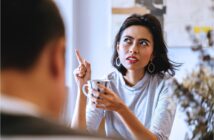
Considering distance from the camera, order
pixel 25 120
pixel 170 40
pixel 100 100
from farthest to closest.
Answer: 1. pixel 170 40
2. pixel 100 100
3. pixel 25 120

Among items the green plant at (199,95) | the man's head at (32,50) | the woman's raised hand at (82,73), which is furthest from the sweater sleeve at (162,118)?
the man's head at (32,50)

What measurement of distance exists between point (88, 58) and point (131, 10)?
393 mm

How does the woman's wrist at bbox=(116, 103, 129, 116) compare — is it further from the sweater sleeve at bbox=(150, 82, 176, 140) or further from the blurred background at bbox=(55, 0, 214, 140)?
the blurred background at bbox=(55, 0, 214, 140)

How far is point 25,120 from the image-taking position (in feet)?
1.53

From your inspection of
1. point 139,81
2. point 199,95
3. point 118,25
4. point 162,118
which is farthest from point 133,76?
point 199,95

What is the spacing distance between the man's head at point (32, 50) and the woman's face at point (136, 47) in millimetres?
1058

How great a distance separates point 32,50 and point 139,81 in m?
1.17

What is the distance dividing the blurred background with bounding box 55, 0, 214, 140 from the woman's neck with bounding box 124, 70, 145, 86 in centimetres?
48

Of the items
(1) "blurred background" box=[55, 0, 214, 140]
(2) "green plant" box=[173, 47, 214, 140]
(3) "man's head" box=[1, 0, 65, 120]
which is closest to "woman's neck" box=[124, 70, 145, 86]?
(1) "blurred background" box=[55, 0, 214, 140]

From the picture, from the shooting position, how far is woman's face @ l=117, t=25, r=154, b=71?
5.22 feet

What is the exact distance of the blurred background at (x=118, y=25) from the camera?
2.17 metres

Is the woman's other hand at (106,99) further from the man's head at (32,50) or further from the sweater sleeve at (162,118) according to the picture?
the man's head at (32,50)

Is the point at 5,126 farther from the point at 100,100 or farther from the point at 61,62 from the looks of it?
the point at 100,100

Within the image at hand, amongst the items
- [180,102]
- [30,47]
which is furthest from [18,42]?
[180,102]
